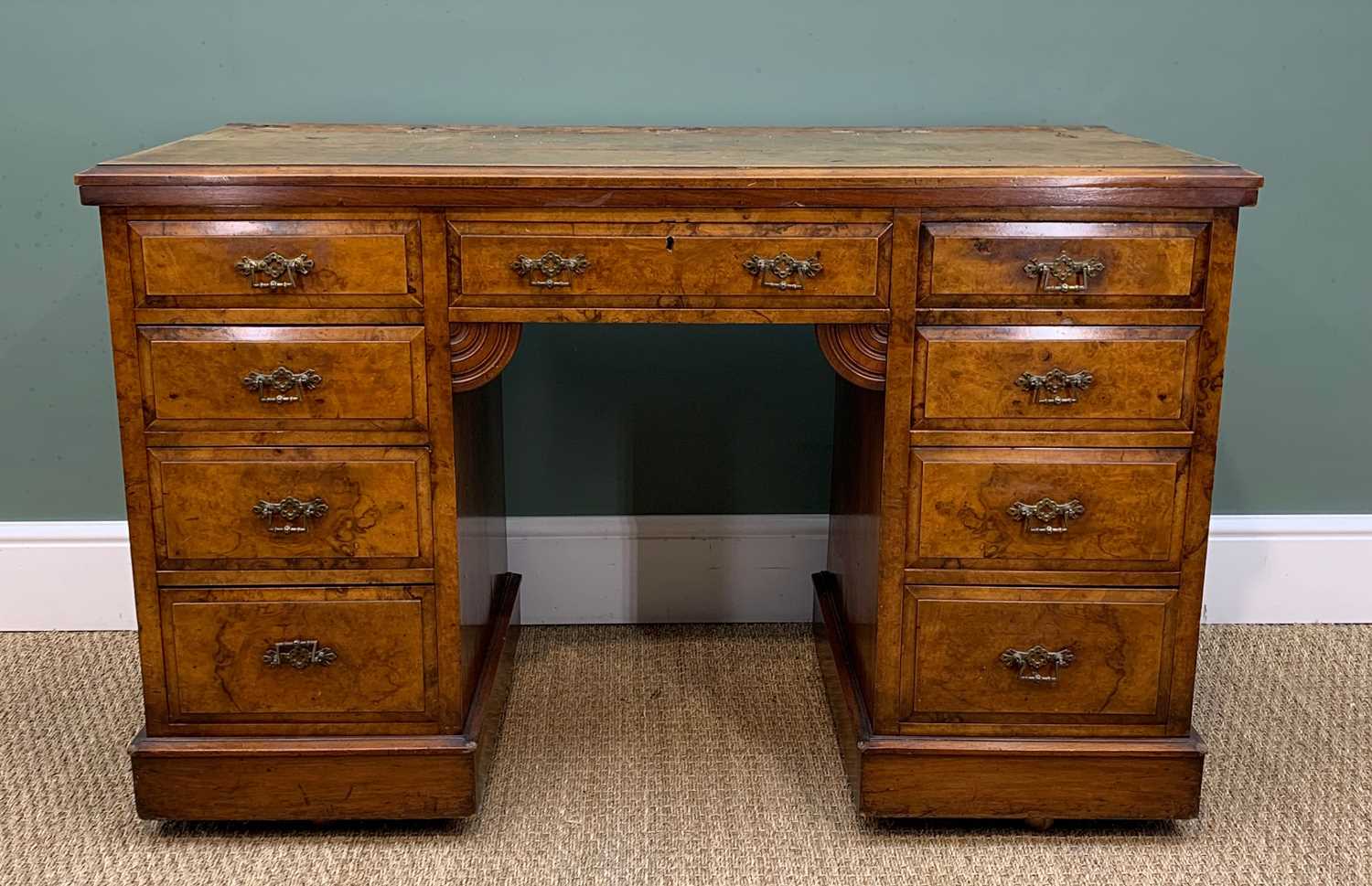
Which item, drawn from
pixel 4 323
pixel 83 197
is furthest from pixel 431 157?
pixel 4 323

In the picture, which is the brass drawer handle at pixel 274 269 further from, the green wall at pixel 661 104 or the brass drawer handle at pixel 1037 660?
the brass drawer handle at pixel 1037 660

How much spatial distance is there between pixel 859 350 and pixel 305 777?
2.99 feet

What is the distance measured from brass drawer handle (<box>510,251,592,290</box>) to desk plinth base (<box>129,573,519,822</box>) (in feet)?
2.05

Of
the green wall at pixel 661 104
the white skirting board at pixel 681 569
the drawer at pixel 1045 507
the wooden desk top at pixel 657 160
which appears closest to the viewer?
the wooden desk top at pixel 657 160

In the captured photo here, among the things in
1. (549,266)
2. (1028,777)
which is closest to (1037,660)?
(1028,777)

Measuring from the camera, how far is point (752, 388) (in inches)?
96.8

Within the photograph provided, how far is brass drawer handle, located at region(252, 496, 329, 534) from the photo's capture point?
1.77 metres

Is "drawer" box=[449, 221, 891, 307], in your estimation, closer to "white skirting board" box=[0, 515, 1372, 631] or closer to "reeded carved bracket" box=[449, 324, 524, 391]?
"reeded carved bracket" box=[449, 324, 524, 391]

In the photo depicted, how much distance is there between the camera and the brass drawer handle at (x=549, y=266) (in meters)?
1.70

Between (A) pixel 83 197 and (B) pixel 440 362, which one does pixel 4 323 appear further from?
(B) pixel 440 362

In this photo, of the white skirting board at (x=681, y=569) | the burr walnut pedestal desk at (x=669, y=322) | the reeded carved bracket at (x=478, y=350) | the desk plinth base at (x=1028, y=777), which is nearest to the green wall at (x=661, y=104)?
the white skirting board at (x=681, y=569)

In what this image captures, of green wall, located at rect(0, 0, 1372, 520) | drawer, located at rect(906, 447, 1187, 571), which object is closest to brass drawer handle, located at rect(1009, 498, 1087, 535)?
drawer, located at rect(906, 447, 1187, 571)

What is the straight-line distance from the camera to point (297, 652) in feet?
5.98

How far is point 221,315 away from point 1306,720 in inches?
67.9
